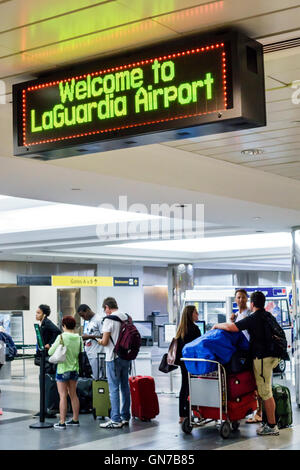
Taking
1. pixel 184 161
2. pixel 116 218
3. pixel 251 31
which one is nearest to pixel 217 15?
pixel 251 31

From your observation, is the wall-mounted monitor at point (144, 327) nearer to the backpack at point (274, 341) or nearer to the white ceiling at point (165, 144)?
the white ceiling at point (165, 144)

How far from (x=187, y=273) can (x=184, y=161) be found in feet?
59.1

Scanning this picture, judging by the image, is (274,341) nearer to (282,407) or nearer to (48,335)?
(282,407)

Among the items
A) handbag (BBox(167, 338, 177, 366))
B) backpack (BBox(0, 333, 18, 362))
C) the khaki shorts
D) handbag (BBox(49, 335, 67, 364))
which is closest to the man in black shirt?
the khaki shorts

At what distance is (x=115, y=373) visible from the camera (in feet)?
34.6

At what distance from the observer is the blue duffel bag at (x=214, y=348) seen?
9.68m

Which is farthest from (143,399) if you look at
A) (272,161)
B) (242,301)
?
(272,161)

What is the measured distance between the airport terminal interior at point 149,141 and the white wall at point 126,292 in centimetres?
883

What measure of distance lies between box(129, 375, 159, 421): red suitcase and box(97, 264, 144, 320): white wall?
17.3m

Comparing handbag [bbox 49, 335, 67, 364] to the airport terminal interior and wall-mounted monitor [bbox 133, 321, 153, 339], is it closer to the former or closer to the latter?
the airport terminal interior

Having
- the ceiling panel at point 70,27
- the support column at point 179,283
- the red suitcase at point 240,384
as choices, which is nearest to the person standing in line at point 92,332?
the red suitcase at point 240,384

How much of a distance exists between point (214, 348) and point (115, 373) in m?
1.73

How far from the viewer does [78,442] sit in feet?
31.2
